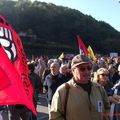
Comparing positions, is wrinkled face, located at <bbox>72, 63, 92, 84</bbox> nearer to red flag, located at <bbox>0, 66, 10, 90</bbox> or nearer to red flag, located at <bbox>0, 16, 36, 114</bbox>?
red flag, located at <bbox>0, 16, 36, 114</bbox>

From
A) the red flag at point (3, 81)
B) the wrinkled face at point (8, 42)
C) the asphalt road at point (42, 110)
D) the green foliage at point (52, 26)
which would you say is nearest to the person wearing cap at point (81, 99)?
the red flag at point (3, 81)

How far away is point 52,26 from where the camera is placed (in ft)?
288

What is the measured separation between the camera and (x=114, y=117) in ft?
16.9

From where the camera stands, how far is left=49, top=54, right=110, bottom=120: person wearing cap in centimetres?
454

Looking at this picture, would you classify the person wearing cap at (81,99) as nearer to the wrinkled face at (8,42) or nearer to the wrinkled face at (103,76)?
the wrinkled face at (8,42)

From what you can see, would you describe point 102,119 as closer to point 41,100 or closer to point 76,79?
point 76,79

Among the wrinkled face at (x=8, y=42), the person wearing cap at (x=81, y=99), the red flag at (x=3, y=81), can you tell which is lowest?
the person wearing cap at (x=81, y=99)

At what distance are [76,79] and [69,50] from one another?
67.8 metres

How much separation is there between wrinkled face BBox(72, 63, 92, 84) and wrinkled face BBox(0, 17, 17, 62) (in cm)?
96

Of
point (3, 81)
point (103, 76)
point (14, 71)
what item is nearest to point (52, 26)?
point (103, 76)

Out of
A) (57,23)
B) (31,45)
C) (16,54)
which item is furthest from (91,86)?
(57,23)

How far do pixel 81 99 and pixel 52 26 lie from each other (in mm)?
83596

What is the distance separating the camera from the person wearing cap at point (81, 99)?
179 inches

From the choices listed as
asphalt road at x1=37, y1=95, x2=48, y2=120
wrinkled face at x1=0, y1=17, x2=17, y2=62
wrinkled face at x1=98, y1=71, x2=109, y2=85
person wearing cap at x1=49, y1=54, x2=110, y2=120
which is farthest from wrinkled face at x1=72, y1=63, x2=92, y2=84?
asphalt road at x1=37, y1=95, x2=48, y2=120
